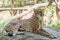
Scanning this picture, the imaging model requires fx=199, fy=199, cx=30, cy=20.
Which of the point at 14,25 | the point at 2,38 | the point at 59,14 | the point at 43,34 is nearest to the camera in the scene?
the point at 2,38

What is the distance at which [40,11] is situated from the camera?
153 inches

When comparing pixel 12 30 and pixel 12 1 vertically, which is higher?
pixel 12 1

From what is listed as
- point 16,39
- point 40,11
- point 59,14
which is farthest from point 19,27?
point 59,14

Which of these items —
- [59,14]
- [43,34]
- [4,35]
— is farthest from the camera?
[59,14]

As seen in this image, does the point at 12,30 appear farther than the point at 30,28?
No

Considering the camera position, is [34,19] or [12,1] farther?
[12,1]

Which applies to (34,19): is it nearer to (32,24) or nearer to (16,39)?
(32,24)

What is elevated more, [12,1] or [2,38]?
[12,1]

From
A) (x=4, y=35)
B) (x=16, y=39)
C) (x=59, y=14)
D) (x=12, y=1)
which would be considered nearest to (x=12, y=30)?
(x=4, y=35)

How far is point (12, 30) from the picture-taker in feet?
13.1

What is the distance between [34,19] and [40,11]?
40cm

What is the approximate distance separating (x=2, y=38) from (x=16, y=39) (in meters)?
0.23

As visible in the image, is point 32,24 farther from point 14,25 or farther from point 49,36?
point 49,36

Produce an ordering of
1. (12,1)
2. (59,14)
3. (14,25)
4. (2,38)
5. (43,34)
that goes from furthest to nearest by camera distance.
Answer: (59,14), (12,1), (14,25), (43,34), (2,38)
